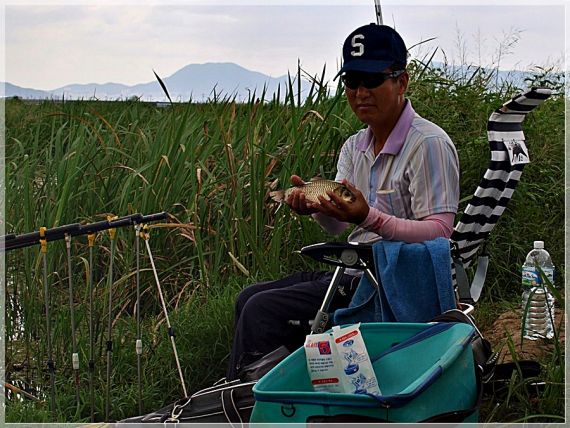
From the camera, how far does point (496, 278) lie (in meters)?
4.56

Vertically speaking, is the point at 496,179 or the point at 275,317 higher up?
the point at 496,179

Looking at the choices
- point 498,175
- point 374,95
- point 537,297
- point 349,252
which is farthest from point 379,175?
point 537,297

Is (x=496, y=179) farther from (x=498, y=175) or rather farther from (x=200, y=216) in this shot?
(x=200, y=216)

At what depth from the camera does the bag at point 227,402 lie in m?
2.91

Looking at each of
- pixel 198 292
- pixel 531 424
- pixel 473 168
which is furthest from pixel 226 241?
pixel 531 424

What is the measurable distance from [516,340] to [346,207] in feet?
3.86

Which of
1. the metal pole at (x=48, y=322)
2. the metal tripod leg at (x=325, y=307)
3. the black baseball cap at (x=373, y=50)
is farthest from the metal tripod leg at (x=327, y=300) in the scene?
the metal pole at (x=48, y=322)

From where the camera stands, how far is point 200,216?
4.74m

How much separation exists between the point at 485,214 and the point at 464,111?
1508mm

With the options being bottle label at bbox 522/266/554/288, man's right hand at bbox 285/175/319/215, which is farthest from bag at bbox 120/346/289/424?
bottle label at bbox 522/266/554/288

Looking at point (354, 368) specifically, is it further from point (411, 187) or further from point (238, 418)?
point (411, 187)

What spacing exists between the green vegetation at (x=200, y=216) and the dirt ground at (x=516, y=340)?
0.11m

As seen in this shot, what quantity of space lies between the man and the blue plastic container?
0.44m

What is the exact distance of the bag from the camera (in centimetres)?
291
